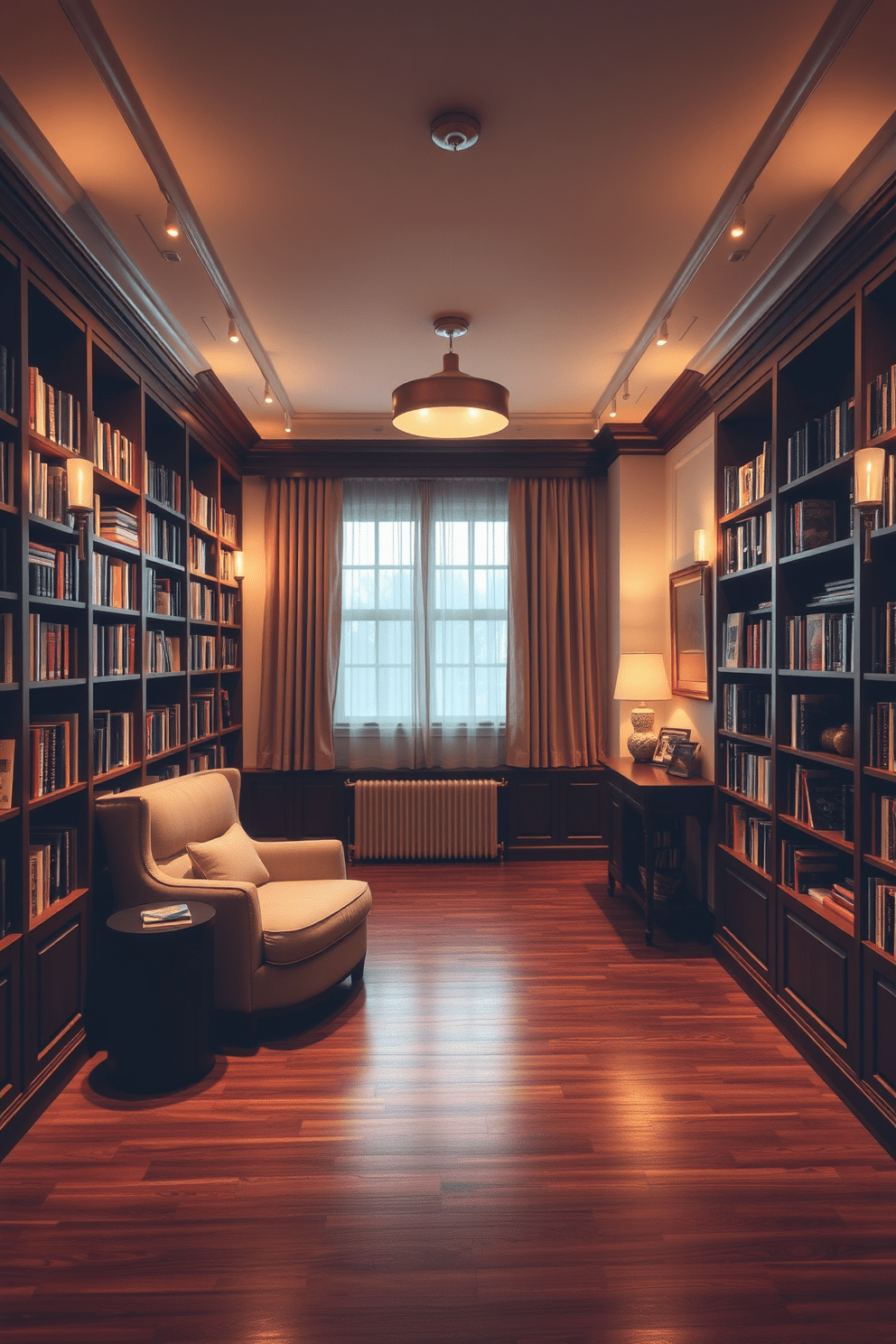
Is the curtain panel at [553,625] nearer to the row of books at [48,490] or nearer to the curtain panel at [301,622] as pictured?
the curtain panel at [301,622]

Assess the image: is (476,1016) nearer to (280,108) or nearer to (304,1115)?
(304,1115)

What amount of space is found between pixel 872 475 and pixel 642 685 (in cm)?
248

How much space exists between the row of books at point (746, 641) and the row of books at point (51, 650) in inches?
114

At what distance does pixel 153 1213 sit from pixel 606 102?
342 cm

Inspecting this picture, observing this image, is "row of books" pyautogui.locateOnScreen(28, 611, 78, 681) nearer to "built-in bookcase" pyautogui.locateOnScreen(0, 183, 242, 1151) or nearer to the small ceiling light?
"built-in bookcase" pyautogui.locateOnScreen(0, 183, 242, 1151)

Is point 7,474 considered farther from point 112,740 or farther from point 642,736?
point 642,736

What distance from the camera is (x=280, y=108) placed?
2.36 m

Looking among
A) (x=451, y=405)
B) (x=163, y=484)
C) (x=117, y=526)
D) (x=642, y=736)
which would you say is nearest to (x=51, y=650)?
(x=117, y=526)

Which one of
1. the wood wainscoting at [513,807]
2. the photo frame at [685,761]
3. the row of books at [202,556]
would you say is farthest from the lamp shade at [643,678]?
the row of books at [202,556]

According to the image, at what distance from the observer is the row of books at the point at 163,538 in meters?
3.82

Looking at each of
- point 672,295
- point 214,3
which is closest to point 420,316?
point 672,295

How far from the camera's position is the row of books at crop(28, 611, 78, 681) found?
8.64 ft

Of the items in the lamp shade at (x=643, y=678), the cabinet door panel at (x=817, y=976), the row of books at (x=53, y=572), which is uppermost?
the row of books at (x=53, y=572)

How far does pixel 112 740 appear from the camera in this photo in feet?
11.2
